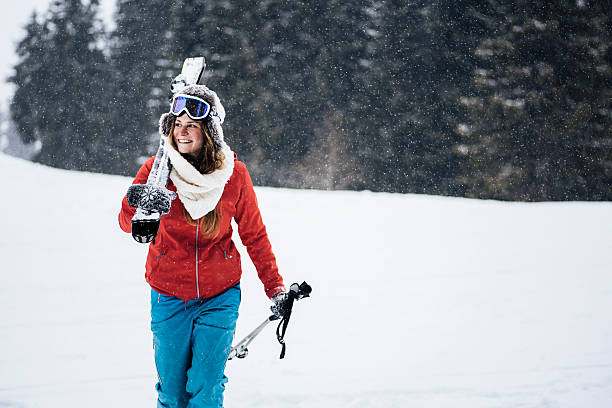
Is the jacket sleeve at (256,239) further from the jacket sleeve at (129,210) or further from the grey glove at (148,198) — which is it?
the grey glove at (148,198)

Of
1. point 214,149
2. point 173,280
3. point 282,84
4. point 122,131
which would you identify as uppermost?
point 214,149

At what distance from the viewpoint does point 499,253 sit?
8.39 metres

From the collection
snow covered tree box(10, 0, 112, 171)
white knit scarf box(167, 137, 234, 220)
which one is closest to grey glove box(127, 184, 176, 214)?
white knit scarf box(167, 137, 234, 220)

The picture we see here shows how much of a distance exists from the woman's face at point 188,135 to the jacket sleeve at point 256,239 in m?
0.24

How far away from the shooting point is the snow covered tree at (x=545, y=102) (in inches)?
671

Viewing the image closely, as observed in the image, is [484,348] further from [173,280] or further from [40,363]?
[40,363]

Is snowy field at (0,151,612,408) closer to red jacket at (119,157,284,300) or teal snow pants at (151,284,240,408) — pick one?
teal snow pants at (151,284,240,408)

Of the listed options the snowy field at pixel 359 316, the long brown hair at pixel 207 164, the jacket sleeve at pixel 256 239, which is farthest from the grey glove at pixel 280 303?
the snowy field at pixel 359 316

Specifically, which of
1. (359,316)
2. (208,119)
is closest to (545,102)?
(359,316)

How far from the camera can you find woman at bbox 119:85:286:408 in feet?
7.70

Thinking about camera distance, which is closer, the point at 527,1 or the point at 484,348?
the point at 484,348

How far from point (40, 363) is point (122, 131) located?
23.0 metres

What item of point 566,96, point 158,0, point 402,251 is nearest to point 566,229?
point 402,251

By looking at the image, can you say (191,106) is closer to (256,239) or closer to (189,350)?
(256,239)
